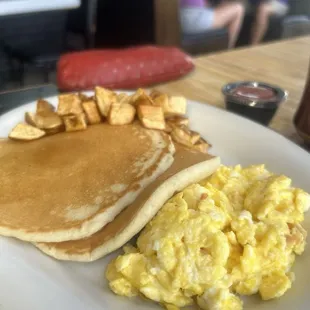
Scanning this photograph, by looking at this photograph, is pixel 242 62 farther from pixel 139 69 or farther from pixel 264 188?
pixel 264 188

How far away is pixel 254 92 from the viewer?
1.91 metres

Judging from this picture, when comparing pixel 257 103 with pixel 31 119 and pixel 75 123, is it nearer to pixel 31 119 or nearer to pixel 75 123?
pixel 75 123

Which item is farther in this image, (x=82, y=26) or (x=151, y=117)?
(x=82, y=26)

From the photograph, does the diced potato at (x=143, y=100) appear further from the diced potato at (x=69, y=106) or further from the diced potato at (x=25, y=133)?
the diced potato at (x=25, y=133)

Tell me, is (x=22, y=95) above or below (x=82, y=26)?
above

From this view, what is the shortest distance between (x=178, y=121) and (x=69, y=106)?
0.38 meters

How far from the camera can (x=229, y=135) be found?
1763 mm

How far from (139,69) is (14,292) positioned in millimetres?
1336

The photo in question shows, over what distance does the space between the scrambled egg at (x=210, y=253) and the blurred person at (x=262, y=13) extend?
4.71 meters

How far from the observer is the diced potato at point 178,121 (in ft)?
5.60

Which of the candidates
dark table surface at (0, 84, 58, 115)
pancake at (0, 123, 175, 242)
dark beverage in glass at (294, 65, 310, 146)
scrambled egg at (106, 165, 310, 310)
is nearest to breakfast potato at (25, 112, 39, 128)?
pancake at (0, 123, 175, 242)

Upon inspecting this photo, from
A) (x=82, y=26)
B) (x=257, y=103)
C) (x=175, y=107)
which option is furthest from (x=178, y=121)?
(x=82, y=26)

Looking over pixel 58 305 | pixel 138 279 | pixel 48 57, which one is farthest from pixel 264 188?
pixel 48 57

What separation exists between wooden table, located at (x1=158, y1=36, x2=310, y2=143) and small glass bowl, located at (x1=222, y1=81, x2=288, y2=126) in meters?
0.12
